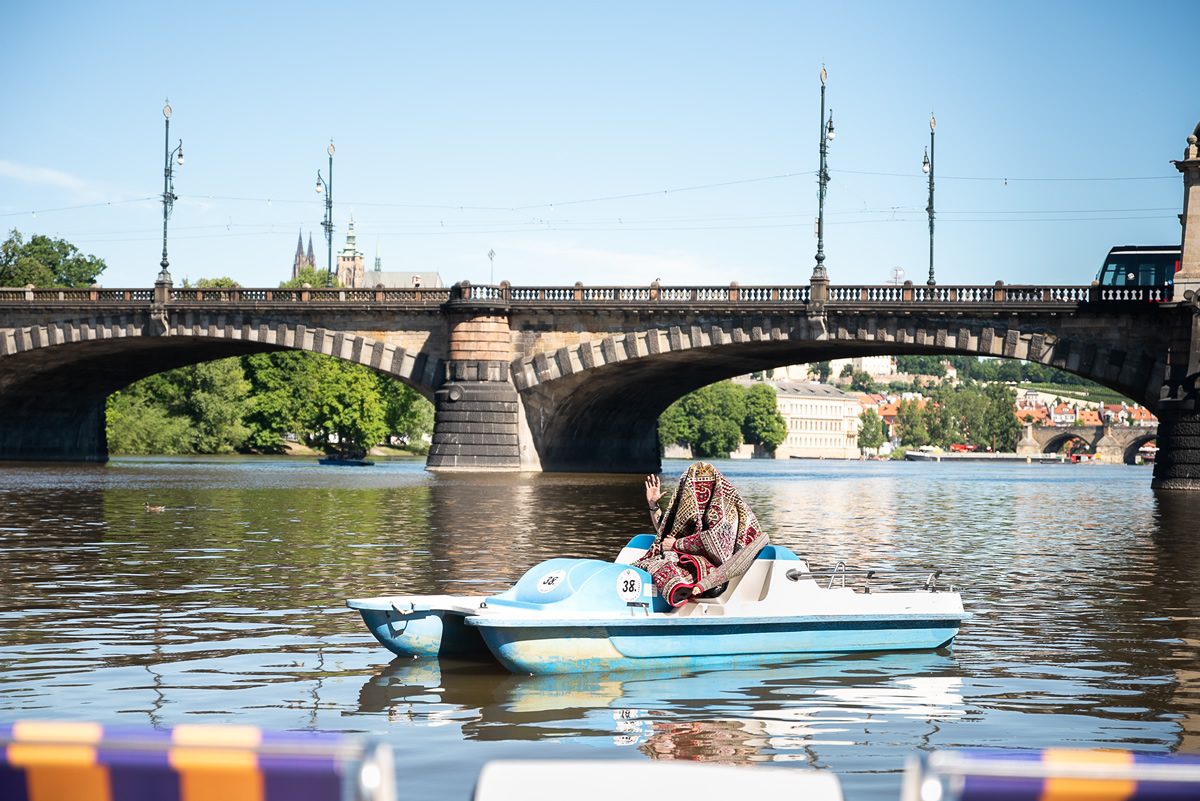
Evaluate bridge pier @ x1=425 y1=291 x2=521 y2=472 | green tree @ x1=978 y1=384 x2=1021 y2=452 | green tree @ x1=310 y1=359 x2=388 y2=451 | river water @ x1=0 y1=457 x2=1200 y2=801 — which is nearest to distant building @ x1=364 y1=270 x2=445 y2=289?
green tree @ x1=310 y1=359 x2=388 y2=451

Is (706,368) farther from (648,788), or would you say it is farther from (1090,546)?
(648,788)

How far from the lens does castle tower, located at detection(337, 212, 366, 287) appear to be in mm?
162250

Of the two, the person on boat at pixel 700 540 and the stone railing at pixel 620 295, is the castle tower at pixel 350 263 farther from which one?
the person on boat at pixel 700 540

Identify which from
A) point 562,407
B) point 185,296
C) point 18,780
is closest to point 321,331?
point 185,296

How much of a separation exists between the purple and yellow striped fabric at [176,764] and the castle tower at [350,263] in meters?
158

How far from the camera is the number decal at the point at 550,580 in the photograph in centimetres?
1012

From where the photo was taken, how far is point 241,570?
17.0 meters

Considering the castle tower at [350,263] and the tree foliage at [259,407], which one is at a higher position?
the castle tower at [350,263]

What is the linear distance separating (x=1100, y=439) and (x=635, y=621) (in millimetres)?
150958

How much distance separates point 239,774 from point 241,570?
1471cm

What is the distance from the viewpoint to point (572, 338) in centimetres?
5225

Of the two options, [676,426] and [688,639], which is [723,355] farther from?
[676,426]

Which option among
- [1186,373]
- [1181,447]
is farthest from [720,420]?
[1186,373]

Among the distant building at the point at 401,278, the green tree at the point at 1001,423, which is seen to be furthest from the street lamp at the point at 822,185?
the green tree at the point at 1001,423
